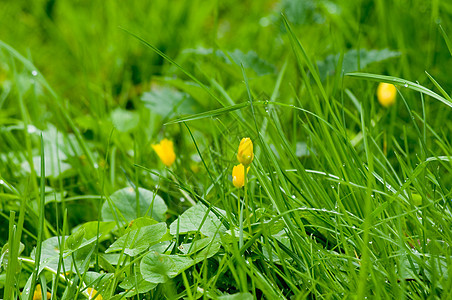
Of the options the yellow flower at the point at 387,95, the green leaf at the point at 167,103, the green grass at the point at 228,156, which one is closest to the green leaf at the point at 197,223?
the green grass at the point at 228,156

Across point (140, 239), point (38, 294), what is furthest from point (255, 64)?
point (38, 294)

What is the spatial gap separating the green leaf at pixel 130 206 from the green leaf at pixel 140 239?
0.15 m

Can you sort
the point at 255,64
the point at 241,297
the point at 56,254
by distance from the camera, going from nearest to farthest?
the point at 241,297 → the point at 56,254 → the point at 255,64

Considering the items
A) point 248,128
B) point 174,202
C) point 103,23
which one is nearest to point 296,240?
point 248,128

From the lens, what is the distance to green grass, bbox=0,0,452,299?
86cm

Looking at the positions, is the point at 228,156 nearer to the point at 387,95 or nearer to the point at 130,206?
the point at 130,206

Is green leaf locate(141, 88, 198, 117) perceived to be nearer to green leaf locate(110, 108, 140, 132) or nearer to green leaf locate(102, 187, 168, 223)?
green leaf locate(110, 108, 140, 132)

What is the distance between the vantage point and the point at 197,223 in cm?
94

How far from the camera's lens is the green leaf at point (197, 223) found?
0.93m

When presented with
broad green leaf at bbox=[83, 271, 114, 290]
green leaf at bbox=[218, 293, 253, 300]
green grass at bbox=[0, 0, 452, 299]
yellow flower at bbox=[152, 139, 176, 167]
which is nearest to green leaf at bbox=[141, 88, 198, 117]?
green grass at bbox=[0, 0, 452, 299]

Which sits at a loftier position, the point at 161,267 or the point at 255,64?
the point at 255,64

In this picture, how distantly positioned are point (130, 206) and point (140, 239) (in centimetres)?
20

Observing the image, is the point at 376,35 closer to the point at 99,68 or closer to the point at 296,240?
the point at 99,68

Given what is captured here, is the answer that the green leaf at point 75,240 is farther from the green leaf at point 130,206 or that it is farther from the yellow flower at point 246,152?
the yellow flower at point 246,152
